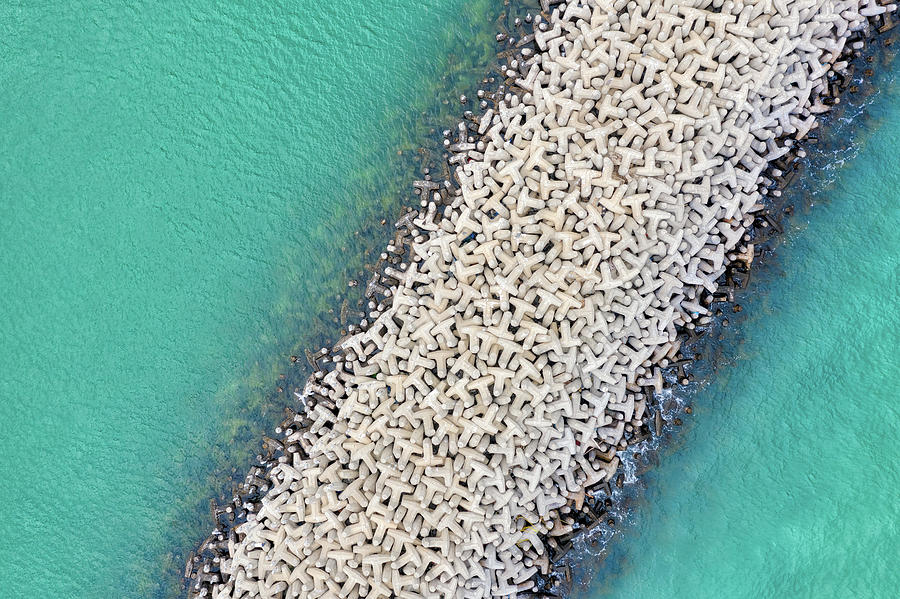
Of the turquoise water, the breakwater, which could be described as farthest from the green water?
the breakwater

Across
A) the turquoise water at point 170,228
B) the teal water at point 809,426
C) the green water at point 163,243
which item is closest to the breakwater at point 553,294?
the teal water at point 809,426

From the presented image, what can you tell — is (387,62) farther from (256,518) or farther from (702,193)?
(256,518)

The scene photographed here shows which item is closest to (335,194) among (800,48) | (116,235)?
(116,235)

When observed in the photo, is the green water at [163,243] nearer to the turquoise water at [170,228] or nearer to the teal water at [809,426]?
the turquoise water at [170,228]

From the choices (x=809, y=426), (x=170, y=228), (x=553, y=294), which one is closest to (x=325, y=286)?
(x=170, y=228)

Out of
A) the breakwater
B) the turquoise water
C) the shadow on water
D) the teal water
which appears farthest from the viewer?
the turquoise water

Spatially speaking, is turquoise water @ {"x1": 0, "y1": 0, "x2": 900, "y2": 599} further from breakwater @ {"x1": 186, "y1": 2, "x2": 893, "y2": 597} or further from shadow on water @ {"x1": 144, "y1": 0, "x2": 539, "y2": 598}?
breakwater @ {"x1": 186, "y1": 2, "x2": 893, "y2": 597}
